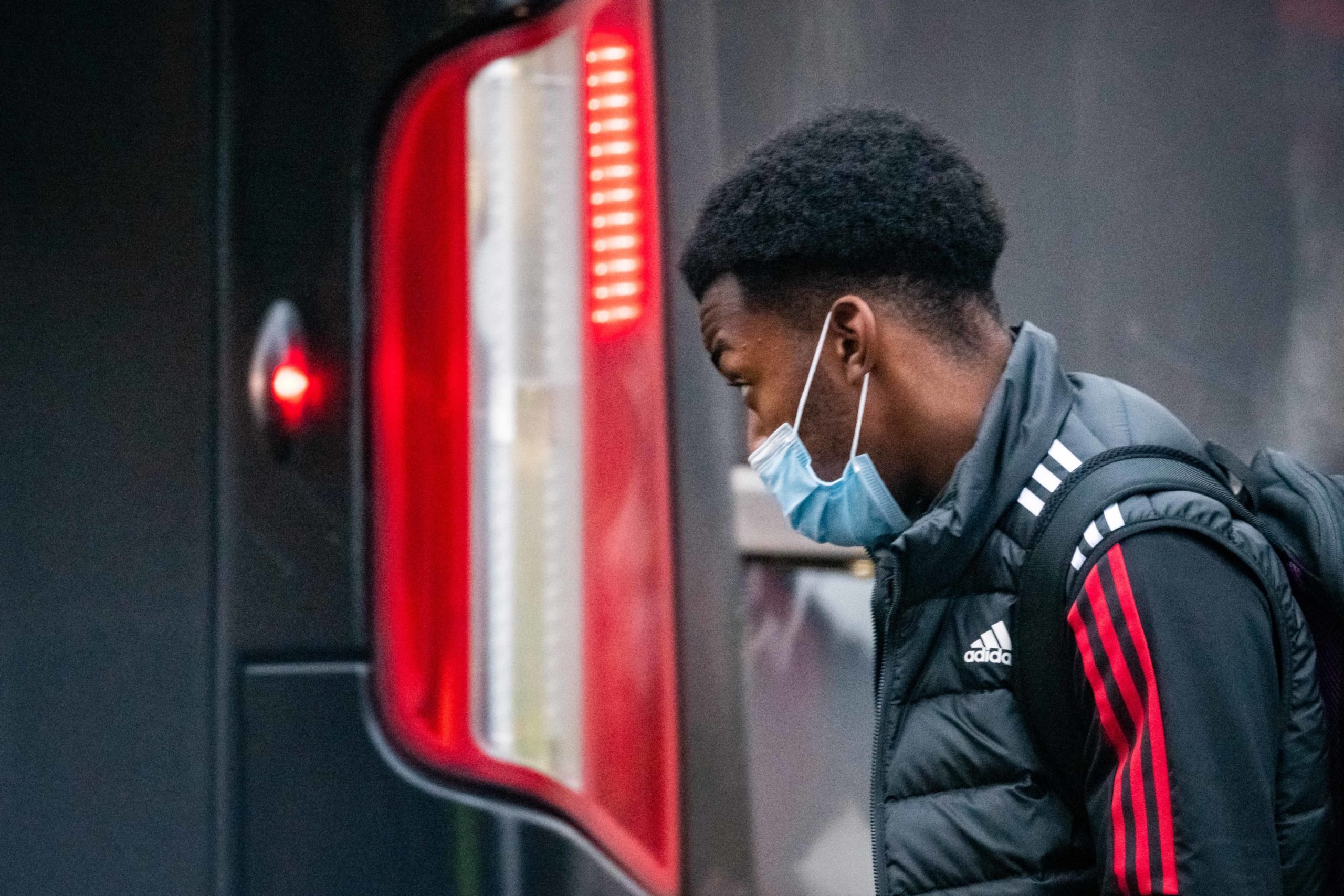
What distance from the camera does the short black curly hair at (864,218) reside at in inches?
63.6

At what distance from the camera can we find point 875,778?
1589mm

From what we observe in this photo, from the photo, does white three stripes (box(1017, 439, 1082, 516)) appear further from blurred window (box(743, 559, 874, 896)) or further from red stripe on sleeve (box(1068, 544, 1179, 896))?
blurred window (box(743, 559, 874, 896))

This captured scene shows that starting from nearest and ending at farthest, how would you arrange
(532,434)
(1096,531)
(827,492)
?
1. (1096,531)
2. (827,492)
3. (532,434)

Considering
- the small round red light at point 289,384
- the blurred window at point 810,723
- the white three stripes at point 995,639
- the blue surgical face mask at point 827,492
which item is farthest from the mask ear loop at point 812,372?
the small round red light at point 289,384

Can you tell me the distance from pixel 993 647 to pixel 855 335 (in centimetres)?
35

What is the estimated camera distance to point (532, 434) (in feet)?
6.64

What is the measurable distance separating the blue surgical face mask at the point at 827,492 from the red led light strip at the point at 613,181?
334 millimetres

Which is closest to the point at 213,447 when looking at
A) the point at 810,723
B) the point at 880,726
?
the point at 810,723

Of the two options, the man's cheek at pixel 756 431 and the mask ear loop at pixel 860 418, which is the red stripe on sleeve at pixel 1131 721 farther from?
the man's cheek at pixel 756 431

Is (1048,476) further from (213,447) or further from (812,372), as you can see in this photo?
(213,447)

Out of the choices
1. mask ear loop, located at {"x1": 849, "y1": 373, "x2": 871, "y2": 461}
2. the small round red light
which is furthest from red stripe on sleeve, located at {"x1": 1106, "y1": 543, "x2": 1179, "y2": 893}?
the small round red light

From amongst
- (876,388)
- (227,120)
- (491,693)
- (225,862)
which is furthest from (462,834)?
(227,120)

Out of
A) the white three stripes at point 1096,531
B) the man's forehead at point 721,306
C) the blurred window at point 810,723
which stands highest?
the man's forehead at point 721,306

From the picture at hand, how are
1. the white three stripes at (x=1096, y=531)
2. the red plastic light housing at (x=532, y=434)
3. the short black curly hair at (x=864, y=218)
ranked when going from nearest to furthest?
the white three stripes at (x=1096, y=531) → the short black curly hair at (x=864, y=218) → the red plastic light housing at (x=532, y=434)
